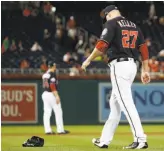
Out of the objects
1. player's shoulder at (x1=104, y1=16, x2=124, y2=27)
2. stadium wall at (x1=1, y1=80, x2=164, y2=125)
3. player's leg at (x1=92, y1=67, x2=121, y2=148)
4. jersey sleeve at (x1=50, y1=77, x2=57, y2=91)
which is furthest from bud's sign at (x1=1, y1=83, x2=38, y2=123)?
player's shoulder at (x1=104, y1=16, x2=124, y2=27)

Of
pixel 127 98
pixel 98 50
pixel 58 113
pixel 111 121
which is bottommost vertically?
pixel 58 113

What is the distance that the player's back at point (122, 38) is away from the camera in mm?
8891

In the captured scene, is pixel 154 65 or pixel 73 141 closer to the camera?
pixel 73 141

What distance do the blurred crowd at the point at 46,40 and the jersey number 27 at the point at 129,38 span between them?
1083 cm

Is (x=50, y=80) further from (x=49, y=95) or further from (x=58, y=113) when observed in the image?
(x=58, y=113)

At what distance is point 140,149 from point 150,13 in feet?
56.6

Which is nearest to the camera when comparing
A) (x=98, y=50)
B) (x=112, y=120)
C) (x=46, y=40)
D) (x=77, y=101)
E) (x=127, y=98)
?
(x=98, y=50)

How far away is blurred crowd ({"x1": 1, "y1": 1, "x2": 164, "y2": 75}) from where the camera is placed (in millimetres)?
21469

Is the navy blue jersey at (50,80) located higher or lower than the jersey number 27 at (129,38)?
lower

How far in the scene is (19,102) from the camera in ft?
61.1

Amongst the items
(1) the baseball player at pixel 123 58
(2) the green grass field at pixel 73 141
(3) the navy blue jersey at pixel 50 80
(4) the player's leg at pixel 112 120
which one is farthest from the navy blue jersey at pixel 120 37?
(3) the navy blue jersey at pixel 50 80

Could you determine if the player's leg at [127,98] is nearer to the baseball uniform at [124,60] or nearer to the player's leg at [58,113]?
the baseball uniform at [124,60]

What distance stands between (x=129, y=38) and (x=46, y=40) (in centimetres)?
1515

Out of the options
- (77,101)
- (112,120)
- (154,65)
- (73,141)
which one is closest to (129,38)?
(112,120)
